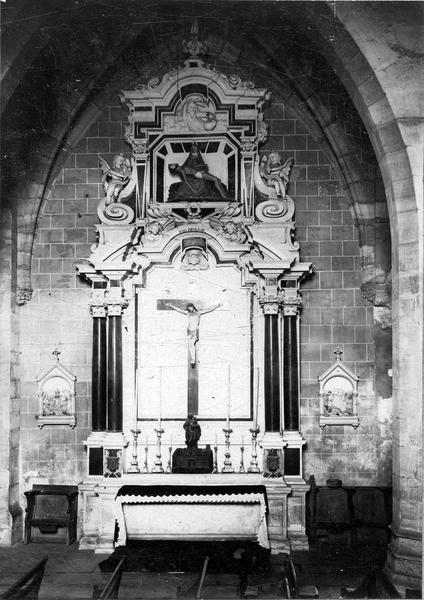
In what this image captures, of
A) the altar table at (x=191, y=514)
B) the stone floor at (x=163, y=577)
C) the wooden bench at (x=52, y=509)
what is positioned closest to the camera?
the stone floor at (x=163, y=577)

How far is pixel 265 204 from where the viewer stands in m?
10.4

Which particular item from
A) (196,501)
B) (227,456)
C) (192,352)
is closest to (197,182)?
(192,352)

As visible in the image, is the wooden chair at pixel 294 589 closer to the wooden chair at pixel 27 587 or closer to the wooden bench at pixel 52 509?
the wooden chair at pixel 27 587

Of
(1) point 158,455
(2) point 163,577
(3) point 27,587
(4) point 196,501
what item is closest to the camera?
(3) point 27,587

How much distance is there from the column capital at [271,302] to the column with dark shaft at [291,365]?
116 mm

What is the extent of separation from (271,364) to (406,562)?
138 inches

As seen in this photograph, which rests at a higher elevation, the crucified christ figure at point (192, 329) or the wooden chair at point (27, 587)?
the crucified christ figure at point (192, 329)

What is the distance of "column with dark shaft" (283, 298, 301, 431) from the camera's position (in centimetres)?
1003

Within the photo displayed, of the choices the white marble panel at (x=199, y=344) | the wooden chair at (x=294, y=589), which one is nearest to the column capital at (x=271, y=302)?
the white marble panel at (x=199, y=344)

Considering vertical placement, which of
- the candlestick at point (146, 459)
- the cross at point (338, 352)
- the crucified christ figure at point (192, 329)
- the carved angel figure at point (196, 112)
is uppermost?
the carved angel figure at point (196, 112)

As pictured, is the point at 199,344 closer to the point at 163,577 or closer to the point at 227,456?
the point at 227,456

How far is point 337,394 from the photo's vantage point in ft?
33.7

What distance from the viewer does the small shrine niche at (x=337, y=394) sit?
10242mm

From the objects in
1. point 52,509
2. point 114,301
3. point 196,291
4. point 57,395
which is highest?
point 196,291
